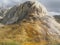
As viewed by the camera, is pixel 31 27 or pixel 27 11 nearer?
pixel 31 27

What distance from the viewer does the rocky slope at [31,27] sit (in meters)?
29.2

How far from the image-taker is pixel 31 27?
30984mm

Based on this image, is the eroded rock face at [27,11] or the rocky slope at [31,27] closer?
the rocky slope at [31,27]

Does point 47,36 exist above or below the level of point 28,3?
below

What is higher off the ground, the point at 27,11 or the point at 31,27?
the point at 27,11

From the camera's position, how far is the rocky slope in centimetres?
2919

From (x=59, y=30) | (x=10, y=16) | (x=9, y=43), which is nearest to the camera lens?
(x=9, y=43)

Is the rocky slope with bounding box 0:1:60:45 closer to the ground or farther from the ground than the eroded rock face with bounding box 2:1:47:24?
closer to the ground

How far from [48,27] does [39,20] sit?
1.46 m

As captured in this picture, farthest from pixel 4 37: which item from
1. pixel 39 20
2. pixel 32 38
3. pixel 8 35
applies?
pixel 39 20

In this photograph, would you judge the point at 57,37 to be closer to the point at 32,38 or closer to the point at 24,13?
the point at 32,38

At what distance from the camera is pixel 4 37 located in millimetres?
29516

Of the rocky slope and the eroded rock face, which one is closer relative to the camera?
the rocky slope

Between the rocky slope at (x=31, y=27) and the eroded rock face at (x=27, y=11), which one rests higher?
the eroded rock face at (x=27, y=11)
